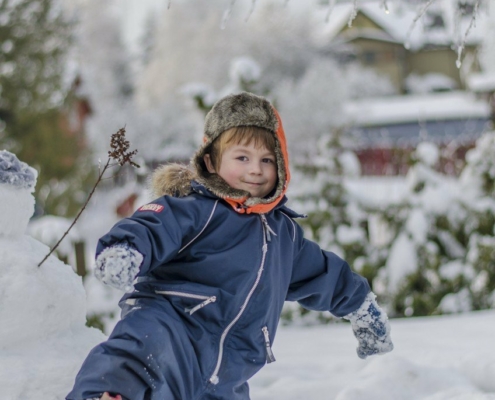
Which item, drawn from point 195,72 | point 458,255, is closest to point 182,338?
point 458,255

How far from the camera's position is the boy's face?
216cm

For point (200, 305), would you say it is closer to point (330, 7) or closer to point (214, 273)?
point (214, 273)

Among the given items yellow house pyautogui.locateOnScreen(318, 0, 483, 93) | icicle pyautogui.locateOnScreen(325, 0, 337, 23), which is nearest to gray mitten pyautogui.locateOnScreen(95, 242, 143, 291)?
icicle pyautogui.locateOnScreen(325, 0, 337, 23)

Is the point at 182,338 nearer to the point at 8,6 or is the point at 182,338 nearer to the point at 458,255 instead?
the point at 458,255

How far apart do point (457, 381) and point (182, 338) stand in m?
1.41

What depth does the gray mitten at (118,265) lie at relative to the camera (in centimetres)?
167

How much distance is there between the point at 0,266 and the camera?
1982mm

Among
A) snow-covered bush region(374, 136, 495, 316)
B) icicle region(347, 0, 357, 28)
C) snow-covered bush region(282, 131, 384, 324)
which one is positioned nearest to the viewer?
icicle region(347, 0, 357, 28)

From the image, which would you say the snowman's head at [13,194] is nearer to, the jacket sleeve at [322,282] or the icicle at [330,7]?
the jacket sleeve at [322,282]

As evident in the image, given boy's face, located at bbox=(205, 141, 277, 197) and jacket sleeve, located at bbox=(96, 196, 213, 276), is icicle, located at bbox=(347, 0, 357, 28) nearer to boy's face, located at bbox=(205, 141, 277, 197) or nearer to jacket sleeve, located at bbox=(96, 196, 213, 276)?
boy's face, located at bbox=(205, 141, 277, 197)

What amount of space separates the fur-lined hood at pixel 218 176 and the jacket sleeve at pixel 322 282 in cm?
28

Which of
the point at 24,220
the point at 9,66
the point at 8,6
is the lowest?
the point at 24,220

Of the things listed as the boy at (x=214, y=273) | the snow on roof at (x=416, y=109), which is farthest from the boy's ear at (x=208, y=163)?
the snow on roof at (x=416, y=109)

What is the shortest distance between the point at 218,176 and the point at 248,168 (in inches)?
4.1
